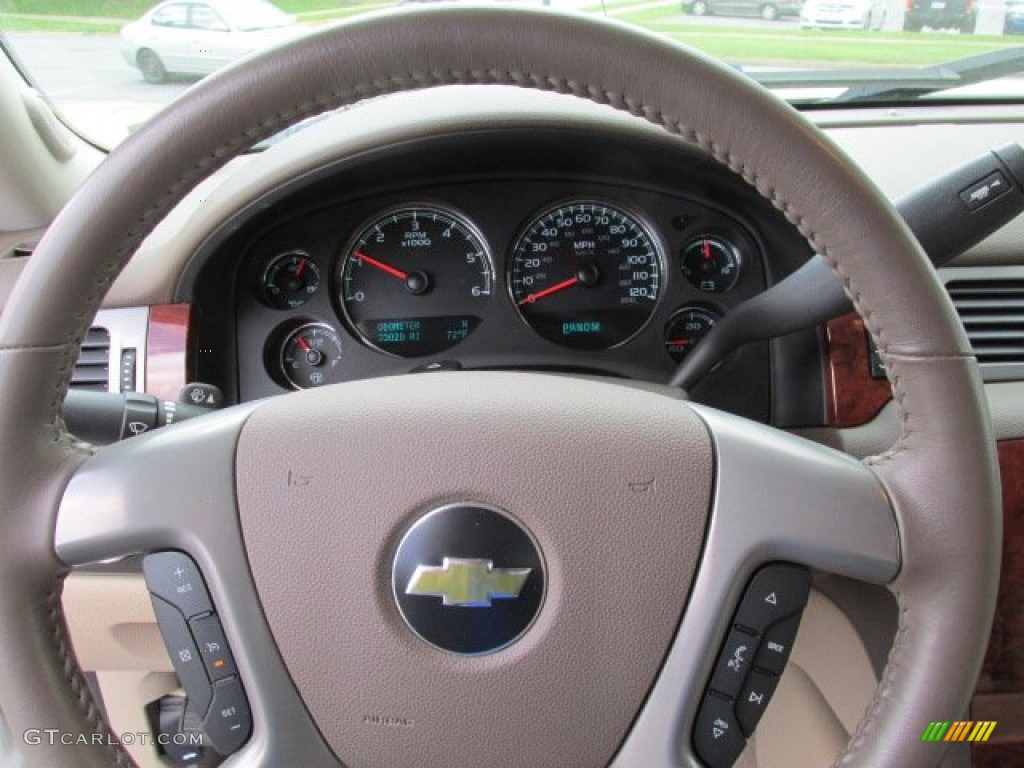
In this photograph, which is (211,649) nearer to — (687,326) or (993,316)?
(687,326)

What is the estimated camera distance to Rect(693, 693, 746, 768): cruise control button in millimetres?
962

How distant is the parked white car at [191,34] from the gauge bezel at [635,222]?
22.3 inches

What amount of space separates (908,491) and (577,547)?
0.97ft

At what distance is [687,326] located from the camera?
75.3 inches

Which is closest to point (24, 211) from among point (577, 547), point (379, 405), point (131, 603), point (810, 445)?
point (131, 603)

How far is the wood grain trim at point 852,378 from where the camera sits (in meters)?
1.70

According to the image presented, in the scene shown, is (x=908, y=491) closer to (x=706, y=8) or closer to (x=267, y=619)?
(x=267, y=619)

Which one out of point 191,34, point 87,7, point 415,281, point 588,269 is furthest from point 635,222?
point 87,7

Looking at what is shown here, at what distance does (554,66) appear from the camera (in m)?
0.80

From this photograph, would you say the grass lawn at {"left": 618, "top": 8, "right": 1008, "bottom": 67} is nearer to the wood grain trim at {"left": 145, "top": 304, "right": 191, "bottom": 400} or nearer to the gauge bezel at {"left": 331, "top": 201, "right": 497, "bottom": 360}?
the gauge bezel at {"left": 331, "top": 201, "right": 497, "bottom": 360}

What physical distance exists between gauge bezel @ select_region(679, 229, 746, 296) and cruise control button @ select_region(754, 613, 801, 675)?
3.33 feet

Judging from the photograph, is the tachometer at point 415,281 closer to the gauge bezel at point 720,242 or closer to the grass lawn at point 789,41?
the gauge bezel at point 720,242

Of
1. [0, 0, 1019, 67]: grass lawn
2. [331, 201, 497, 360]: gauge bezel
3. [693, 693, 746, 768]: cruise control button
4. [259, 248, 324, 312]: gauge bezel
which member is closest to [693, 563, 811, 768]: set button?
[693, 693, 746, 768]: cruise control button

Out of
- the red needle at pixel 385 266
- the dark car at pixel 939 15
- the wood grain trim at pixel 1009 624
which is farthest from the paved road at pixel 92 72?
the wood grain trim at pixel 1009 624
